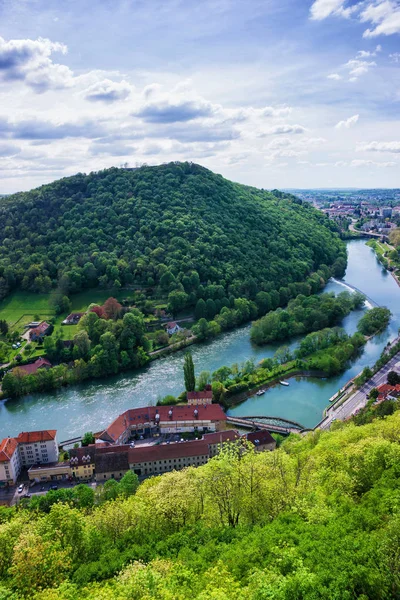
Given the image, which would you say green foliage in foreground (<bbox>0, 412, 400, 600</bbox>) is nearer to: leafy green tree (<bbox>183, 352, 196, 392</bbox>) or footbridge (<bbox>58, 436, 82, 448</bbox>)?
footbridge (<bbox>58, 436, 82, 448</bbox>)

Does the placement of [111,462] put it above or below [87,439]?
below

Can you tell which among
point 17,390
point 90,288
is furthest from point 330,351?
point 90,288

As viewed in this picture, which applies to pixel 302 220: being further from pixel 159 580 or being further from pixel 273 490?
pixel 159 580

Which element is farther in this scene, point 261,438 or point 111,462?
point 261,438

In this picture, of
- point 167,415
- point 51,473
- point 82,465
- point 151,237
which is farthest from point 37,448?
point 151,237

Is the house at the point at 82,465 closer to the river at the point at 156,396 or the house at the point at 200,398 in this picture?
the river at the point at 156,396

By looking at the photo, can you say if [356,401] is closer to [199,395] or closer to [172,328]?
[199,395]
